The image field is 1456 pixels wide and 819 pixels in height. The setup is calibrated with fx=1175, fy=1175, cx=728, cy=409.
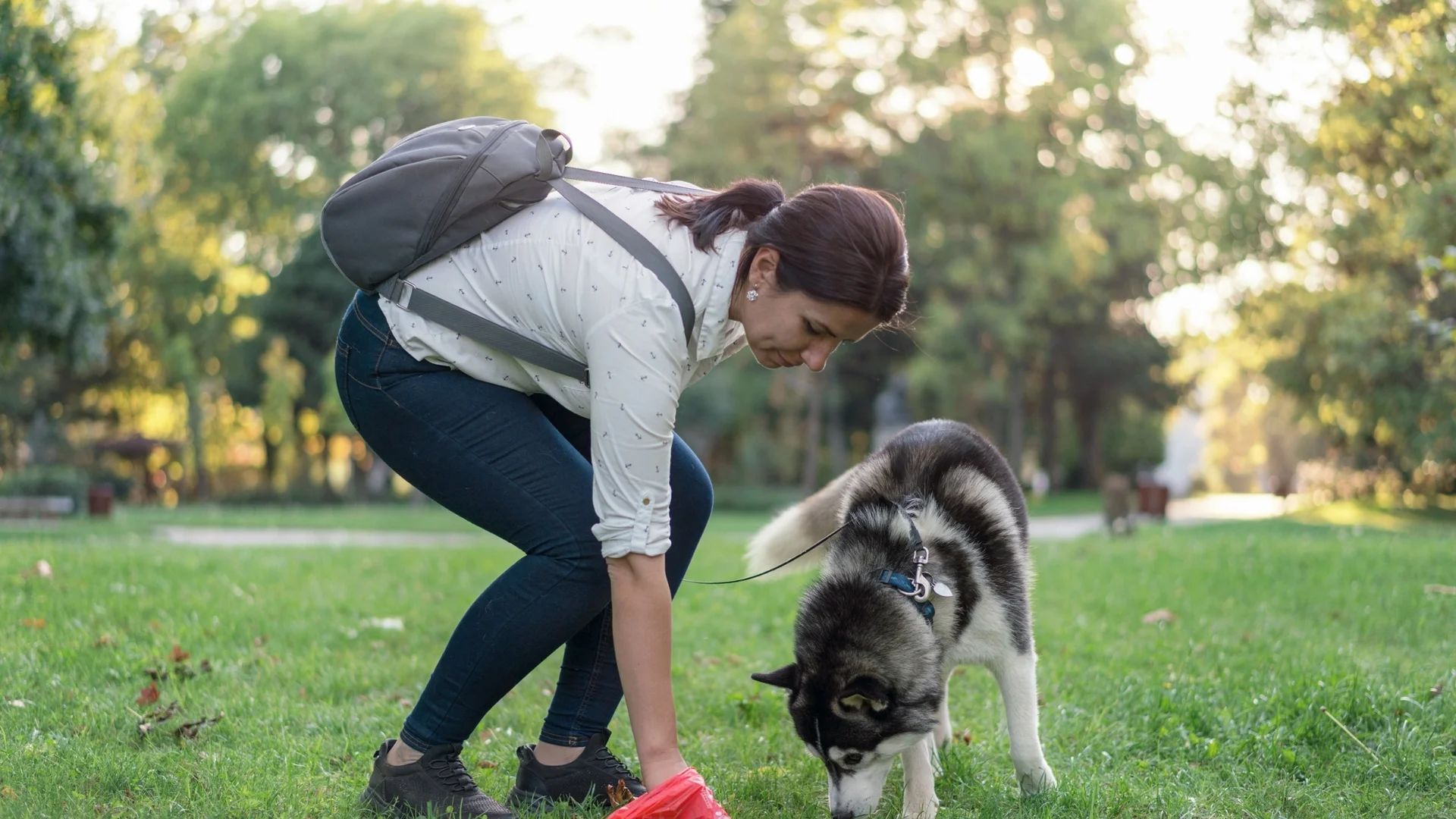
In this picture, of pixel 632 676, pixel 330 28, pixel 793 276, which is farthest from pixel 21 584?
pixel 330 28

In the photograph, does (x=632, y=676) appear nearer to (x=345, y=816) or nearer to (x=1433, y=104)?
(x=345, y=816)

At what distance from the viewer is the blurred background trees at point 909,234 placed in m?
21.4

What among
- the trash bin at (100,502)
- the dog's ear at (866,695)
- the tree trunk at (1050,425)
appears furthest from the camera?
the tree trunk at (1050,425)

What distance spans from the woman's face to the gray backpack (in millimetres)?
172

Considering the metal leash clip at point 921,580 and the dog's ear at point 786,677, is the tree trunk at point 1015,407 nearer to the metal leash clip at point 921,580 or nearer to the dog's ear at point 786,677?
the metal leash clip at point 921,580

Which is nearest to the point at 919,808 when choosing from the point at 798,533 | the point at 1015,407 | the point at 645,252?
the point at 798,533

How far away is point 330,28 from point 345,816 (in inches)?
1338

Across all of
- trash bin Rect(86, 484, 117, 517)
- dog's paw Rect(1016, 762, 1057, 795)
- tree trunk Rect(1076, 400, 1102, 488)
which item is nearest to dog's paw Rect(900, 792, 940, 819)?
dog's paw Rect(1016, 762, 1057, 795)

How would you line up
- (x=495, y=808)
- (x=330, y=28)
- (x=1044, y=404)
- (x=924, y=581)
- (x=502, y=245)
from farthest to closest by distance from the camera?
(x=1044, y=404), (x=330, y=28), (x=924, y=581), (x=495, y=808), (x=502, y=245)

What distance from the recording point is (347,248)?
2.96m

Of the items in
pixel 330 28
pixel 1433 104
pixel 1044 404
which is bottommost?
pixel 1044 404

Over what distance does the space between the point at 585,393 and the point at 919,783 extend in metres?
1.69

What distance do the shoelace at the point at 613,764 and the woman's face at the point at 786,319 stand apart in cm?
136

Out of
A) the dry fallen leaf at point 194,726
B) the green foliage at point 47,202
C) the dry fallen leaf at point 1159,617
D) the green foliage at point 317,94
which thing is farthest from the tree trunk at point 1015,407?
the dry fallen leaf at point 194,726
